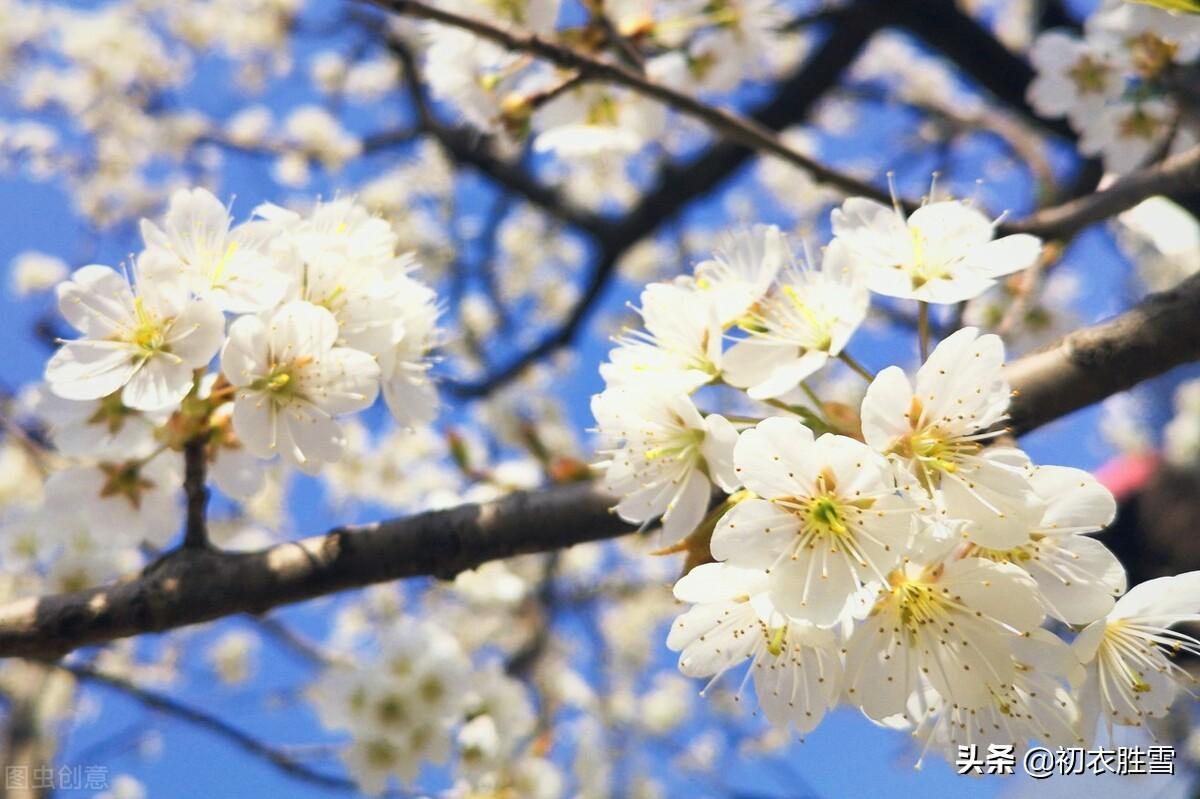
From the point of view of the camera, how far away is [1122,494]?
12.7ft

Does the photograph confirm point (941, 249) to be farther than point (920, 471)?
Yes

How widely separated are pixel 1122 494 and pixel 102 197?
5704 millimetres

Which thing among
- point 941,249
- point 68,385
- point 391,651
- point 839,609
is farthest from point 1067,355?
point 391,651

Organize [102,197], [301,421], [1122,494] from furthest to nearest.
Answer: [102,197], [1122,494], [301,421]

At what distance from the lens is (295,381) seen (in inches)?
38.2

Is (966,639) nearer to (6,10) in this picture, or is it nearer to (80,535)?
(80,535)

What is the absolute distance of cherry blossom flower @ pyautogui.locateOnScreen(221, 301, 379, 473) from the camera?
928mm

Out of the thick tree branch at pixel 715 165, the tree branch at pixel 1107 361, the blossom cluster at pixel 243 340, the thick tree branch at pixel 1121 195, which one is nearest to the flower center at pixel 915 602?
the tree branch at pixel 1107 361

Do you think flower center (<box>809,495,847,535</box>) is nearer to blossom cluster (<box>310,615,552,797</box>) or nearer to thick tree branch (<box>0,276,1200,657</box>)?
thick tree branch (<box>0,276,1200,657</box>)

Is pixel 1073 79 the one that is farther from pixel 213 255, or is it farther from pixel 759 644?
pixel 213 255

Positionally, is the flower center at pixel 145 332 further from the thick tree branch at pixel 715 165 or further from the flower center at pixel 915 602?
the thick tree branch at pixel 715 165

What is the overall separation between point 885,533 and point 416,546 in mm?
541

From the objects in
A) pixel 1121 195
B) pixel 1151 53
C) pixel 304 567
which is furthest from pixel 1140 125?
pixel 304 567

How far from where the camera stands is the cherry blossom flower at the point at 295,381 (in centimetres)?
93
